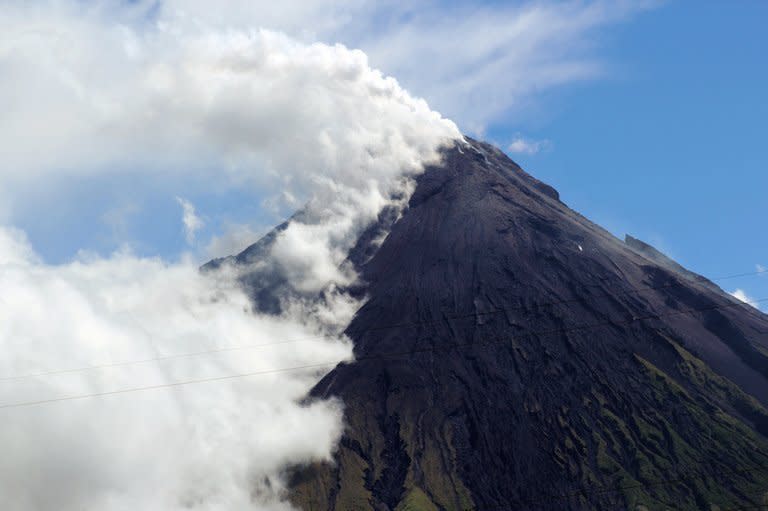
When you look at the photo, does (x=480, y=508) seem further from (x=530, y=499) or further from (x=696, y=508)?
(x=696, y=508)

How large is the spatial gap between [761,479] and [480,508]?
210 ft

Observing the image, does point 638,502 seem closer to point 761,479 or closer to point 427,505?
point 761,479

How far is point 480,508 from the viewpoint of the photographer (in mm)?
197500

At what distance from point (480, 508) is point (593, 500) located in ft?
82.0

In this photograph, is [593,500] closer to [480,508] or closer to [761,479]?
[480,508]

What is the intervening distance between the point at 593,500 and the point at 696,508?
2233cm

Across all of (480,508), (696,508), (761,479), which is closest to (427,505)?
(480,508)

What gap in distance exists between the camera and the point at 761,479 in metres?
198

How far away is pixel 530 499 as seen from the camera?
7771 inches

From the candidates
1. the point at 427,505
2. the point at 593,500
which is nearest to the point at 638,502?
the point at 593,500

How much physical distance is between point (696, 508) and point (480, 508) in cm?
4713

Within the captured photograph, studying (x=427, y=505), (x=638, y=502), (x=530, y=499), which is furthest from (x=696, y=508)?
(x=427, y=505)

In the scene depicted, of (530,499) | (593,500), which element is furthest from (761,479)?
(530,499)

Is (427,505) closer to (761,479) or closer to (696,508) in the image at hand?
(696,508)
